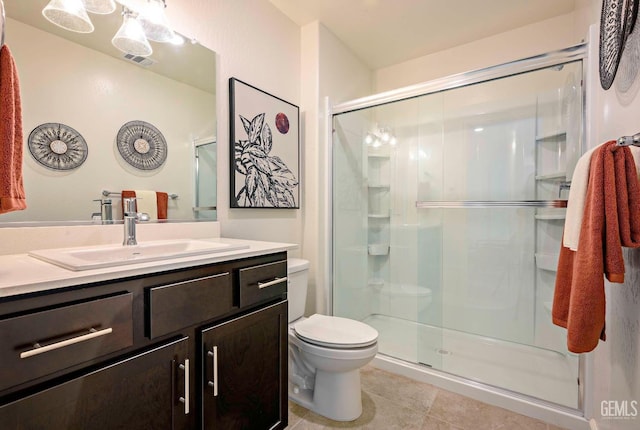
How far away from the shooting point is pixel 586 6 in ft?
5.67

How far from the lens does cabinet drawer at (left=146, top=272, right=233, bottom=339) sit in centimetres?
92

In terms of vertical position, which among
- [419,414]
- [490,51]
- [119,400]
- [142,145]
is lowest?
[419,414]

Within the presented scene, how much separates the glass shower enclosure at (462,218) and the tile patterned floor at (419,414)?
0.18 meters

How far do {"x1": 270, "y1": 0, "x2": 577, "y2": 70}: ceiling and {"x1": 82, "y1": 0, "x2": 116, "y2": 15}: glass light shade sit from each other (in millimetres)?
1139

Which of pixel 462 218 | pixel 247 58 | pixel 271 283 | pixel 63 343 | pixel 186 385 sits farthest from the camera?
pixel 462 218

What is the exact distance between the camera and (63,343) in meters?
0.72

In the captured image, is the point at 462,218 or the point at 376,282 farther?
the point at 376,282

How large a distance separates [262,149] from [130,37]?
0.87 meters

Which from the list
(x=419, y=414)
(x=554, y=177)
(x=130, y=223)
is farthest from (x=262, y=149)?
(x=554, y=177)

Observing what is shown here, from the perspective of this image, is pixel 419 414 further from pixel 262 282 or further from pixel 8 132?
pixel 8 132

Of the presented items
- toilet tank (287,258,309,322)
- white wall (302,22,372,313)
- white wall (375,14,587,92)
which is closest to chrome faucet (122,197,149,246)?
toilet tank (287,258,309,322)

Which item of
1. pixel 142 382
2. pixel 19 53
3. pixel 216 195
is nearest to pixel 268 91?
pixel 216 195

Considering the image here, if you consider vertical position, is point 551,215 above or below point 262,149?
below

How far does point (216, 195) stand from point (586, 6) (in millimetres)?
2362
